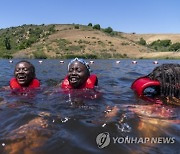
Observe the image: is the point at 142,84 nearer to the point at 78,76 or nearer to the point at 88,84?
the point at 88,84

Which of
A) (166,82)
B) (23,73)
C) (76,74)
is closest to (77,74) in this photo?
(76,74)

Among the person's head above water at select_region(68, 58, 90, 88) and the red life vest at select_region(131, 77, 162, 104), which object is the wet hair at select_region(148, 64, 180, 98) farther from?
the person's head above water at select_region(68, 58, 90, 88)

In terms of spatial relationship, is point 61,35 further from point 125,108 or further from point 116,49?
point 125,108

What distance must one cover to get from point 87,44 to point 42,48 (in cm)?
1139

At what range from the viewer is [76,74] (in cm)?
833

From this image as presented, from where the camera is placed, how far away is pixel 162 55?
6756 centimetres

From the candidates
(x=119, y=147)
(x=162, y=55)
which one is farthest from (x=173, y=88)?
→ (x=162, y=55)

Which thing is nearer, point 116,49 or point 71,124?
Result: point 71,124

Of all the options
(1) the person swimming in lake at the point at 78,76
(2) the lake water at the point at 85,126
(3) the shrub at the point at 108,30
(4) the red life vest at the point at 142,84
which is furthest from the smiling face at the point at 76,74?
(3) the shrub at the point at 108,30

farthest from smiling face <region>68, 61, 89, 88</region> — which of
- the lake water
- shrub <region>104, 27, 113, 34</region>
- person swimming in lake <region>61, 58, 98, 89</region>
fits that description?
shrub <region>104, 27, 113, 34</region>

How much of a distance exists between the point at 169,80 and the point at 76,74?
2.34 m

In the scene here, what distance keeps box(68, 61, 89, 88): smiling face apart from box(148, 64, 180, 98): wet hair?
6.33 feet

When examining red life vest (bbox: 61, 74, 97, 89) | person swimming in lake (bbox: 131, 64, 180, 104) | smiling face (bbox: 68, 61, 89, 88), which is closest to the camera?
person swimming in lake (bbox: 131, 64, 180, 104)

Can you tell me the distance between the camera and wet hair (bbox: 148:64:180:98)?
7420 millimetres
